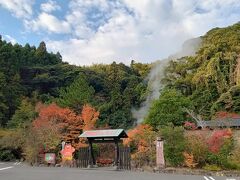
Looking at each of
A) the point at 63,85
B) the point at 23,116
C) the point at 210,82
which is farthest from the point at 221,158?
the point at 63,85

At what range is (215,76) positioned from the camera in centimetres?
3484

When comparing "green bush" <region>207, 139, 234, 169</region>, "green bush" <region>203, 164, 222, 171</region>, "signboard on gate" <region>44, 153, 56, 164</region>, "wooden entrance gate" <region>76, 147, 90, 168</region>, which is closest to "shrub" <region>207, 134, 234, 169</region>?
"green bush" <region>207, 139, 234, 169</region>

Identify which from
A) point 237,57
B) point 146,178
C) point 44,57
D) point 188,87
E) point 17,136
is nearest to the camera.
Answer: point 146,178

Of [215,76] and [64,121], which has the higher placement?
[215,76]

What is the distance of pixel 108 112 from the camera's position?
142ft

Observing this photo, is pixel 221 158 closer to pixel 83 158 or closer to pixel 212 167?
pixel 212 167

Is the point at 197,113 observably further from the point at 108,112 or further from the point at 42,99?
the point at 42,99

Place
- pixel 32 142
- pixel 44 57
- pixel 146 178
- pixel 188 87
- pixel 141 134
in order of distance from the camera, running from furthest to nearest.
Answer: pixel 44 57, pixel 188 87, pixel 32 142, pixel 141 134, pixel 146 178

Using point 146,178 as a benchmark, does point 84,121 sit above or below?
above

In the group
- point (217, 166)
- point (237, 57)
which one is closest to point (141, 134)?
point (217, 166)

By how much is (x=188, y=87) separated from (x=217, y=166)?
2178 cm

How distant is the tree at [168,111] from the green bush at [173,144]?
34.1 ft

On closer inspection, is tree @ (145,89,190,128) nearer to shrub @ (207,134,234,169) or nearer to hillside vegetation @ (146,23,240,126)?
hillside vegetation @ (146,23,240,126)

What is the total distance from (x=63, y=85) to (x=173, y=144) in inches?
1368
